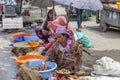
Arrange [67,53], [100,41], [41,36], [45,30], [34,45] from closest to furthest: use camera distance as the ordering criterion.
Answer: [67,53] < [34,45] < [45,30] < [41,36] < [100,41]

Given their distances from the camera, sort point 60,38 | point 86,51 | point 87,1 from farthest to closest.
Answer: point 86,51 < point 87,1 < point 60,38

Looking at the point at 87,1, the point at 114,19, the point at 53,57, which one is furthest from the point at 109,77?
the point at 114,19

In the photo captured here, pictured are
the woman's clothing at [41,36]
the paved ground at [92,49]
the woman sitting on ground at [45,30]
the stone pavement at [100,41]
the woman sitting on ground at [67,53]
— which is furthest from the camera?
the woman's clothing at [41,36]

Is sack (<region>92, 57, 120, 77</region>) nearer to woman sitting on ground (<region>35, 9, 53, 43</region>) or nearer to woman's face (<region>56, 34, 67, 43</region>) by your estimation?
woman's face (<region>56, 34, 67, 43</region>)

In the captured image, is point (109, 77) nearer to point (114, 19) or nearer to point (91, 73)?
point (91, 73)

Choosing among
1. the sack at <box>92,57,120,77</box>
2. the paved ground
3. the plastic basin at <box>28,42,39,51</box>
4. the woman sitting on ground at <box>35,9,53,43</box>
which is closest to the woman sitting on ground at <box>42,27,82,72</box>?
the sack at <box>92,57,120,77</box>

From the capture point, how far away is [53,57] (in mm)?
6508

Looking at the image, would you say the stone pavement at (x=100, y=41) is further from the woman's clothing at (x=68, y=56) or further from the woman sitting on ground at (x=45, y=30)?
the woman's clothing at (x=68, y=56)

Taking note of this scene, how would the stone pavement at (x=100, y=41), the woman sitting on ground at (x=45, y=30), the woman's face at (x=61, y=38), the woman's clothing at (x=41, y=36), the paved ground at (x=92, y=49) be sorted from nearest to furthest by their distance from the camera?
the woman's face at (x=61, y=38)
the paved ground at (x=92, y=49)
the stone pavement at (x=100, y=41)
the woman sitting on ground at (x=45, y=30)
the woman's clothing at (x=41, y=36)

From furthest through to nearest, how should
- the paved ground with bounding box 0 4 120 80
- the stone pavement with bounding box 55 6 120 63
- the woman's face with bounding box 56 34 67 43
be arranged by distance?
1. the stone pavement with bounding box 55 6 120 63
2. the paved ground with bounding box 0 4 120 80
3. the woman's face with bounding box 56 34 67 43

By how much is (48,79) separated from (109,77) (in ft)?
3.92

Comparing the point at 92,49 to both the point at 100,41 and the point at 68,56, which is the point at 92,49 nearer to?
the point at 100,41

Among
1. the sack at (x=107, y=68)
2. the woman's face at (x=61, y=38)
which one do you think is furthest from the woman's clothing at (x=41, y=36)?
the woman's face at (x=61, y=38)

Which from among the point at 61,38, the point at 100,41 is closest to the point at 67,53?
the point at 61,38
